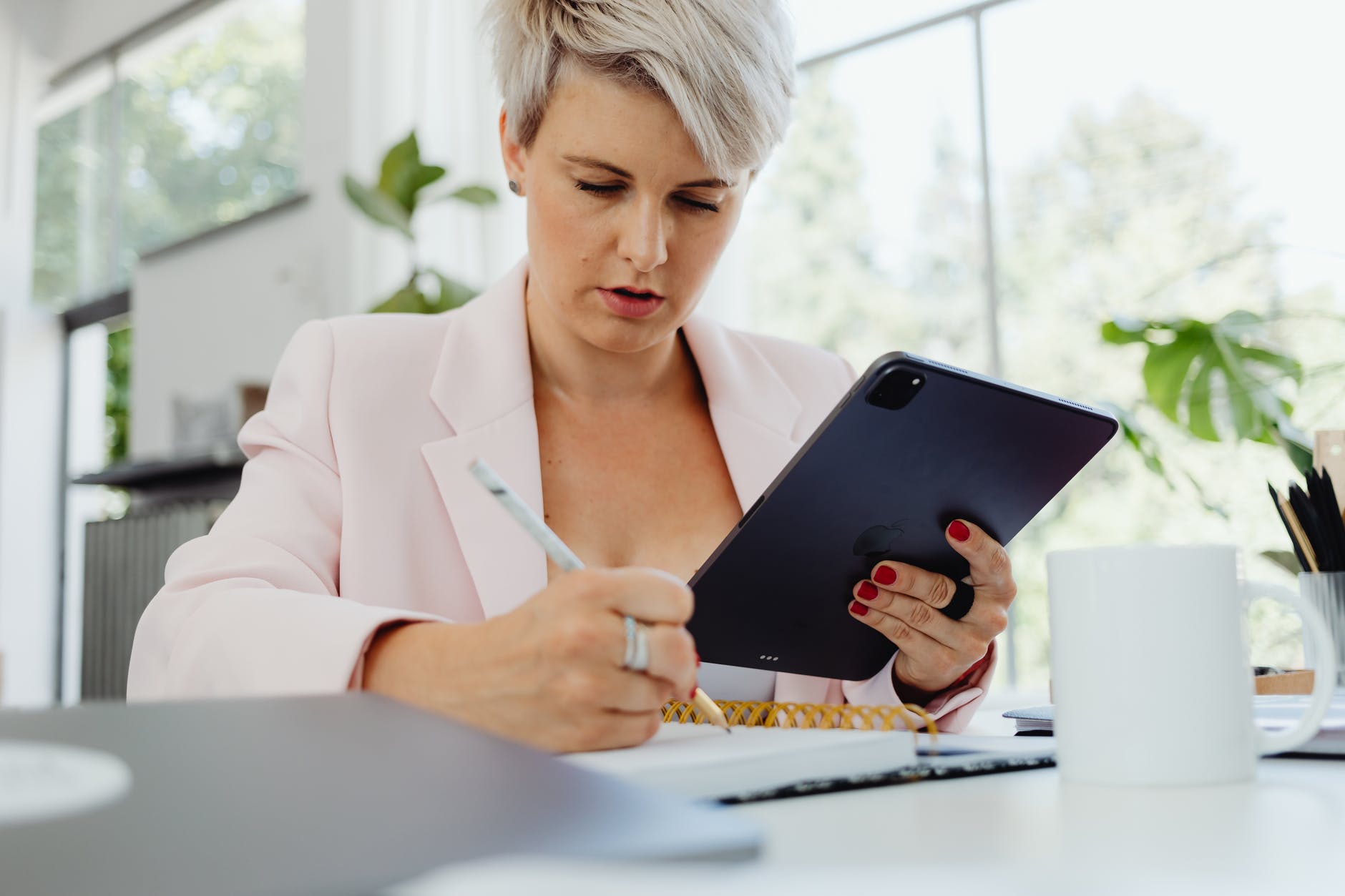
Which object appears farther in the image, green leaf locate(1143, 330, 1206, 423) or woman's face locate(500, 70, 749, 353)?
green leaf locate(1143, 330, 1206, 423)

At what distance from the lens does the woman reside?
948 mm

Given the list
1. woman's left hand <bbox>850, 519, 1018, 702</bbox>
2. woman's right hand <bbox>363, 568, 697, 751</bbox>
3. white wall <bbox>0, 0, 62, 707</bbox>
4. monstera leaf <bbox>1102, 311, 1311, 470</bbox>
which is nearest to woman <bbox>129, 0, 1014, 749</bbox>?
woman's left hand <bbox>850, 519, 1018, 702</bbox>

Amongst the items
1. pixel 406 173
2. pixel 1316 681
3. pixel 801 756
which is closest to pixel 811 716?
pixel 801 756

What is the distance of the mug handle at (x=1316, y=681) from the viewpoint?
57 centimetres

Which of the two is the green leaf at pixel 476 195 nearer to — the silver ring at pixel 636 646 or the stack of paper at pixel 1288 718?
the stack of paper at pixel 1288 718

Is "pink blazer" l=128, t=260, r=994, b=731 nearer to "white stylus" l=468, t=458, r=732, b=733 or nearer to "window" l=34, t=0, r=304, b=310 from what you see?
"white stylus" l=468, t=458, r=732, b=733

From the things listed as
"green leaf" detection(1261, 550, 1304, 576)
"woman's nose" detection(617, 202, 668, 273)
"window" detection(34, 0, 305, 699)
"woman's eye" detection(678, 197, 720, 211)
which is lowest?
Result: "green leaf" detection(1261, 550, 1304, 576)

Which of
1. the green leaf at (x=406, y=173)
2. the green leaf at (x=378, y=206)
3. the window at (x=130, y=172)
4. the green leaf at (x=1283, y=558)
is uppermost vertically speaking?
the window at (x=130, y=172)

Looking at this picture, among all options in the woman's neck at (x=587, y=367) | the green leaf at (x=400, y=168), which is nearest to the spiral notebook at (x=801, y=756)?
the woman's neck at (x=587, y=367)

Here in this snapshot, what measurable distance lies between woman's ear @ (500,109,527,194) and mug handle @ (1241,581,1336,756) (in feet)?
2.92

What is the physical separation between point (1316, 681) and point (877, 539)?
36 centimetres

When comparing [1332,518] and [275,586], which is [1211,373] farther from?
[275,586]

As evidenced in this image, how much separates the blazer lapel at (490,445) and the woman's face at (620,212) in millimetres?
85

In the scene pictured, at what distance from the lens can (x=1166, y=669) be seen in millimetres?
554
